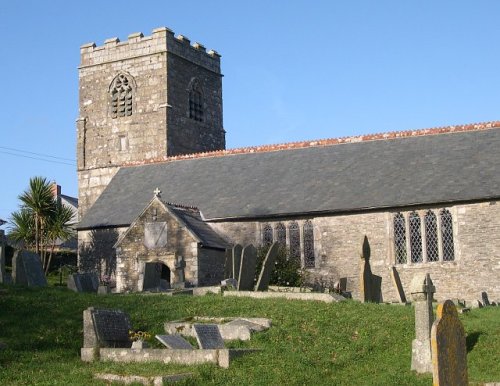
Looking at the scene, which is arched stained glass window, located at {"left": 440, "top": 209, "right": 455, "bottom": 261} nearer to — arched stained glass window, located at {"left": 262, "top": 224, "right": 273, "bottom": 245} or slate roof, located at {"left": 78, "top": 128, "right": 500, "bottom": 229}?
slate roof, located at {"left": 78, "top": 128, "right": 500, "bottom": 229}

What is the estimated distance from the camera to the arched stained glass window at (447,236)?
30188 mm

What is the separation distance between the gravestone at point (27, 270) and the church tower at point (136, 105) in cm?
2145

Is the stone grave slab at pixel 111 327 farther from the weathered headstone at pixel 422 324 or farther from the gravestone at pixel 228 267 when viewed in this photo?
the gravestone at pixel 228 267

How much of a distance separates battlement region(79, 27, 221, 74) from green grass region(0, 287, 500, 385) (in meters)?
27.5

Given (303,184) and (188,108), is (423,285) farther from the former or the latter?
(188,108)

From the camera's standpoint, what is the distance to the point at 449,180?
31.4 metres

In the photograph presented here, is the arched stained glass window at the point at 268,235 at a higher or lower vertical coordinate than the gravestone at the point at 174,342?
higher

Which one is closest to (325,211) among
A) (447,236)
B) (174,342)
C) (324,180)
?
(324,180)

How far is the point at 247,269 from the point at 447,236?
9.62 m

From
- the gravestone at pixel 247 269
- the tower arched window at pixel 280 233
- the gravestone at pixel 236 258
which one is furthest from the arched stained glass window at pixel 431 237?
the gravestone at pixel 247 269

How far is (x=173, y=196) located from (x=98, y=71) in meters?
14.7

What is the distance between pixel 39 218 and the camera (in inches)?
1523

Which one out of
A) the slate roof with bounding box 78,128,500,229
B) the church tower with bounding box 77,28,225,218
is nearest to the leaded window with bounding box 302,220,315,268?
the slate roof with bounding box 78,128,500,229

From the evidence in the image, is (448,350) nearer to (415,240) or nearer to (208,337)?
(208,337)
